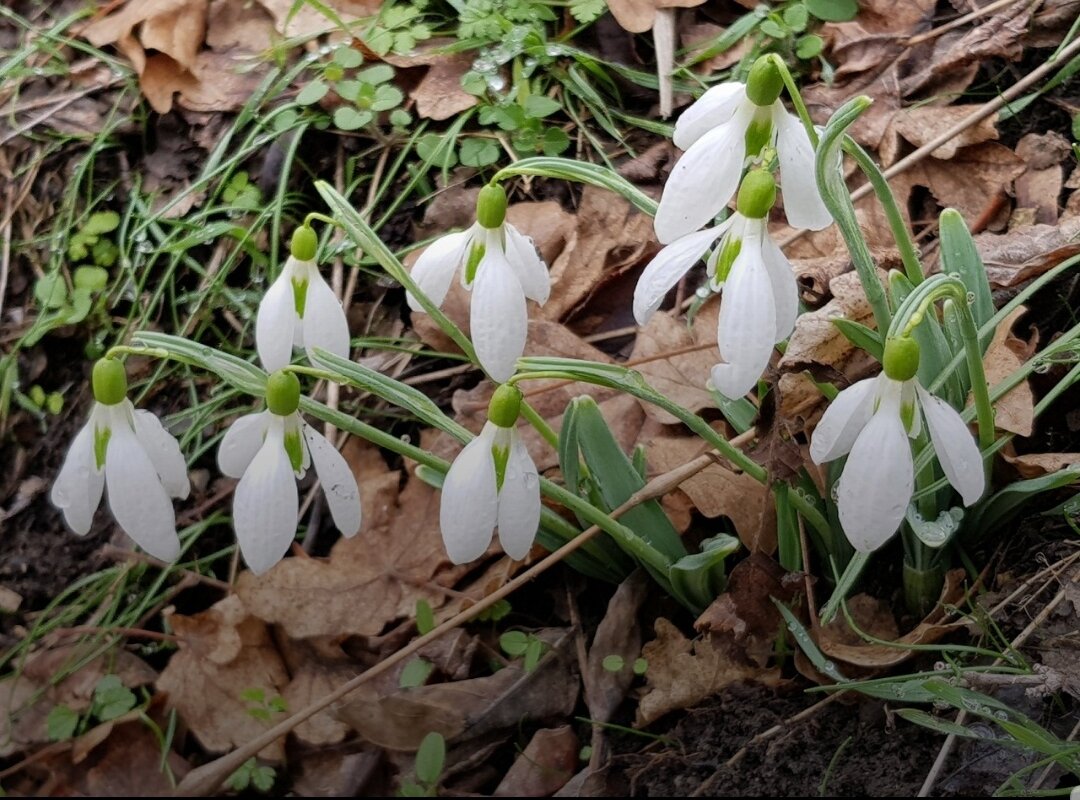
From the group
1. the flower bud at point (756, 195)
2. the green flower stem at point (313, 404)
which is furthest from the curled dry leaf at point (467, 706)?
the flower bud at point (756, 195)

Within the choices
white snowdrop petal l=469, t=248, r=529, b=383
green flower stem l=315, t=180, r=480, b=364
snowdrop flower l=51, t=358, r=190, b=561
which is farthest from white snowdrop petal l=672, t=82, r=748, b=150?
snowdrop flower l=51, t=358, r=190, b=561

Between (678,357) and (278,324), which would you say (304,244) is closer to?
(278,324)

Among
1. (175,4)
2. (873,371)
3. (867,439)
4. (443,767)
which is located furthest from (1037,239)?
(175,4)

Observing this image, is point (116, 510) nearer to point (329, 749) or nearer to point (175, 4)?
point (329, 749)

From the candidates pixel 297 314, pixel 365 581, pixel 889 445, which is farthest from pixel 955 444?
pixel 365 581

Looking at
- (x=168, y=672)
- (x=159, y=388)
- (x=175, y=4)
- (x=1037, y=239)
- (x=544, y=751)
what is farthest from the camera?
(x=175, y=4)

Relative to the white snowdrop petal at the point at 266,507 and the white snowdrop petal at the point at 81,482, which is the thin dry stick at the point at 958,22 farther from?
the white snowdrop petal at the point at 81,482
